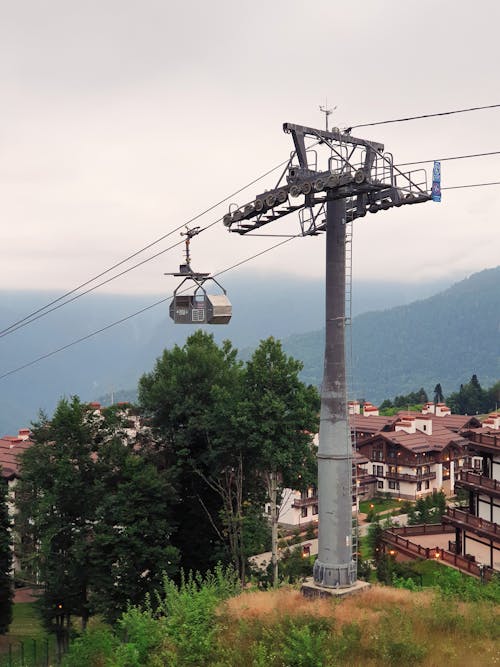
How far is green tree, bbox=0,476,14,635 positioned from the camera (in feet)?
154

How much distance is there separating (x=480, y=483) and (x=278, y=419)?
17.1m

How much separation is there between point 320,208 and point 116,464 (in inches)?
959

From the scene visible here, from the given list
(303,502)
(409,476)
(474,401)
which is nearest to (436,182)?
(303,502)

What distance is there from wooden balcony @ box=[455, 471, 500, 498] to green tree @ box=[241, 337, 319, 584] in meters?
13.5

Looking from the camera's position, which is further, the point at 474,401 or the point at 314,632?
the point at 474,401

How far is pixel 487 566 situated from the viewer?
43188 millimetres

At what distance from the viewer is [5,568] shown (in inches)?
1890

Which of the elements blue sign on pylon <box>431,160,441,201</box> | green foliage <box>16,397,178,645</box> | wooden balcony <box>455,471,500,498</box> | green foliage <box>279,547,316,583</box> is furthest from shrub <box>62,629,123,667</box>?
wooden balcony <box>455,471,500,498</box>

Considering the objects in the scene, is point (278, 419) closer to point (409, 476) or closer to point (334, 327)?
point (334, 327)

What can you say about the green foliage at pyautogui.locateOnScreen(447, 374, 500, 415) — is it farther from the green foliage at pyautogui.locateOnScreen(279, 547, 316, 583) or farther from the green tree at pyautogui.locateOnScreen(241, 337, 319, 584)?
the green tree at pyautogui.locateOnScreen(241, 337, 319, 584)

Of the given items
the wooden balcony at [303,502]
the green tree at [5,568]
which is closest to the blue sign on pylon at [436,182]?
the green tree at [5,568]

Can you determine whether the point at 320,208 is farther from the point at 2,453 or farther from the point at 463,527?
the point at 2,453

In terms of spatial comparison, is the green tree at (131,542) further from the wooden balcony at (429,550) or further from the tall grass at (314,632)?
the wooden balcony at (429,550)

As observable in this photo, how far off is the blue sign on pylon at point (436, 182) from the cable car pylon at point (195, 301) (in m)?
8.61
